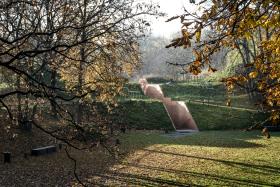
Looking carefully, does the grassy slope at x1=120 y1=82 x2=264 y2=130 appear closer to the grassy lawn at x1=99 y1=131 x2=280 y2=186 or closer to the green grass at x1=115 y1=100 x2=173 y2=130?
the green grass at x1=115 y1=100 x2=173 y2=130

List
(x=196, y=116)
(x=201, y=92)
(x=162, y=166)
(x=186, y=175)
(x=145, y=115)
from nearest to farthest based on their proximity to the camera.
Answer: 1. (x=186, y=175)
2. (x=162, y=166)
3. (x=145, y=115)
4. (x=196, y=116)
5. (x=201, y=92)

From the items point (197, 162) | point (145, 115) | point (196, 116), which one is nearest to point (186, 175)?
point (197, 162)

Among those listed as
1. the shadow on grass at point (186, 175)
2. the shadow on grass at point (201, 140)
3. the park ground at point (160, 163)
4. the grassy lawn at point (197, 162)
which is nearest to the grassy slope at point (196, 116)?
the park ground at point (160, 163)

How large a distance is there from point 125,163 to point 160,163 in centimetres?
183

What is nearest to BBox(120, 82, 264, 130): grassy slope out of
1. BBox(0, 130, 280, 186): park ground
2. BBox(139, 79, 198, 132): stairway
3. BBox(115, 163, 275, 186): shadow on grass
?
BBox(139, 79, 198, 132): stairway

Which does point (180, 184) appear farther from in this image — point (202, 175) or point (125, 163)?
point (125, 163)

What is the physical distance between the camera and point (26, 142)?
2458 cm

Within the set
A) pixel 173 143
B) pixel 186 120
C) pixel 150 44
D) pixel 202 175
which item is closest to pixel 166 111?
pixel 186 120

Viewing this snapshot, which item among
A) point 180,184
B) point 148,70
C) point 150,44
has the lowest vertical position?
point 180,184

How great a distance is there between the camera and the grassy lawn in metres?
15.4

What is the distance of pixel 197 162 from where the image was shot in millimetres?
19672

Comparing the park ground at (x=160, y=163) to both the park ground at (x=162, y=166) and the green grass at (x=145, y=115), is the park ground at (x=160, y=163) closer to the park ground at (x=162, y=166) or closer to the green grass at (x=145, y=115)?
the park ground at (x=162, y=166)

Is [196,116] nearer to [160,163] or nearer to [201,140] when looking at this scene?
[201,140]

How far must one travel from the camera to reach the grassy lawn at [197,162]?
15.4m
